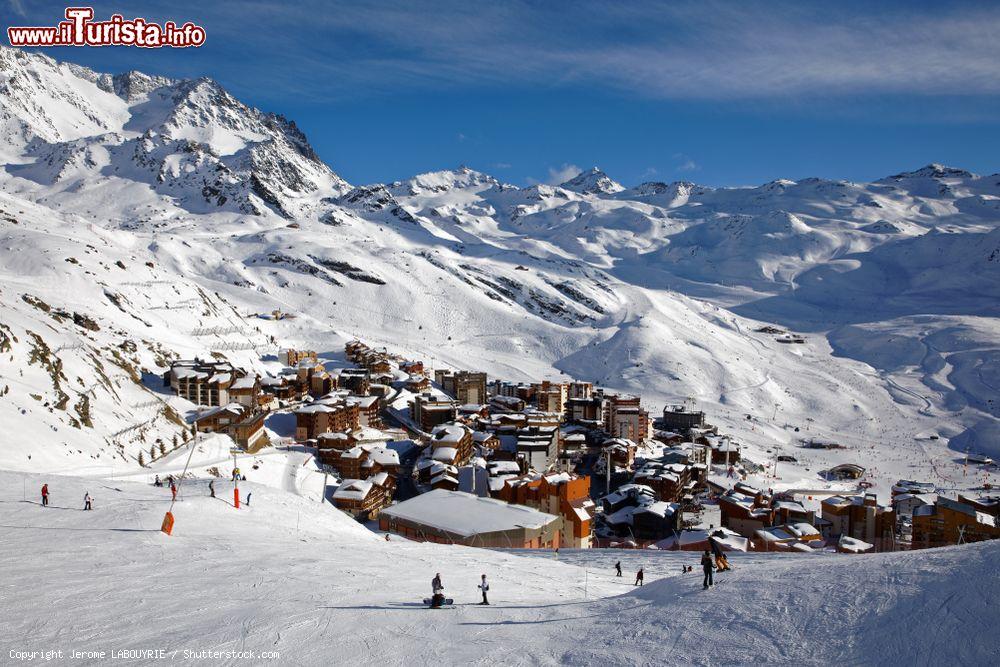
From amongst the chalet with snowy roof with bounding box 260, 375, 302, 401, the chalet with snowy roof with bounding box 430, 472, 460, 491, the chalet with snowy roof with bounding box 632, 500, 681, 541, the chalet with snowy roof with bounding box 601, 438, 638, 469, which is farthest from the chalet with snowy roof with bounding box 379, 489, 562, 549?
the chalet with snowy roof with bounding box 260, 375, 302, 401

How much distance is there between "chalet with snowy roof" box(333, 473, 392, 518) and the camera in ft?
123

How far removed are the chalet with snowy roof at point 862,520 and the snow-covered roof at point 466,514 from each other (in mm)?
20763

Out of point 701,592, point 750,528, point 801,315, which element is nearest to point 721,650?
point 701,592

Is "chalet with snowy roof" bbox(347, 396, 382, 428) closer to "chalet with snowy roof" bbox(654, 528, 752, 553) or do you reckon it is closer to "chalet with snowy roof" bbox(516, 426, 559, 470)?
"chalet with snowy roof" bbox(516, 426, 559, 470)

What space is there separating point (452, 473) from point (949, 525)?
1170 inches

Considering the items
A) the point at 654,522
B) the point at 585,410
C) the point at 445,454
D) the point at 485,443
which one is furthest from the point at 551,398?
the point at 654,522

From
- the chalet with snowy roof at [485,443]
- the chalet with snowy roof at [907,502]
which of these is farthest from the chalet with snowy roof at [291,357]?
the chalet with snowy roof at [907,502]

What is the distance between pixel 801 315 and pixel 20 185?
232924 mm

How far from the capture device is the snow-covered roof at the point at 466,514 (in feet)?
98.1

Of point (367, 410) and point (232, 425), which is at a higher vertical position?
point (367, 410)

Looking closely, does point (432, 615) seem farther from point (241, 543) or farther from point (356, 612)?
point (241, 543)

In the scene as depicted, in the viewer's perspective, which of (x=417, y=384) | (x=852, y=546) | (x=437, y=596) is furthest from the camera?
(x=417, y=384)

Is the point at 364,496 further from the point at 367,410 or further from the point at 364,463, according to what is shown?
the point at 367,410

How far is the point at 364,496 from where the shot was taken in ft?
126
